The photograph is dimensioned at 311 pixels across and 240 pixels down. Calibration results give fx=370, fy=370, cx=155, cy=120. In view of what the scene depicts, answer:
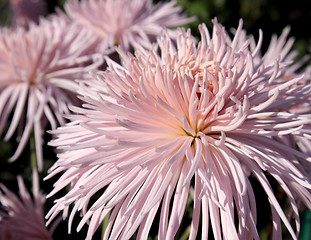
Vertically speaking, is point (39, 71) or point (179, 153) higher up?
point (39, 71)

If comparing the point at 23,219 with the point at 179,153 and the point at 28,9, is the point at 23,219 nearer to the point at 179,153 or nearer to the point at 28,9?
the point at 179,153

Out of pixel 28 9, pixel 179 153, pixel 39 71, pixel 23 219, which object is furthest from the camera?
pixel 28 9

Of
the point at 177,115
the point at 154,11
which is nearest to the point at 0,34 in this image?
the point at 154,11

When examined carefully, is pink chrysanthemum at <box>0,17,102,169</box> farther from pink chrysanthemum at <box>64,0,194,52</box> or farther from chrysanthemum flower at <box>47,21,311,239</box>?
chrysanthemum flower at <box>47,21,311,239</box>

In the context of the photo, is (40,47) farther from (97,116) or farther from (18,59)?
(97,116)

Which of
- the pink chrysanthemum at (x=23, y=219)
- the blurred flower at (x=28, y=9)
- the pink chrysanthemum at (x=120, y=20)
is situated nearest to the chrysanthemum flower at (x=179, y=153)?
the pink chrysanthemum at (x=23, y=219)

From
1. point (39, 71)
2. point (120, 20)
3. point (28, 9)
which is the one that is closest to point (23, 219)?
point (39, 71)

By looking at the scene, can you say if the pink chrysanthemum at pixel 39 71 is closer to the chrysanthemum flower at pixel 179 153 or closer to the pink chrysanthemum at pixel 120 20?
the pink chrysanthemum at pixel 120 20
